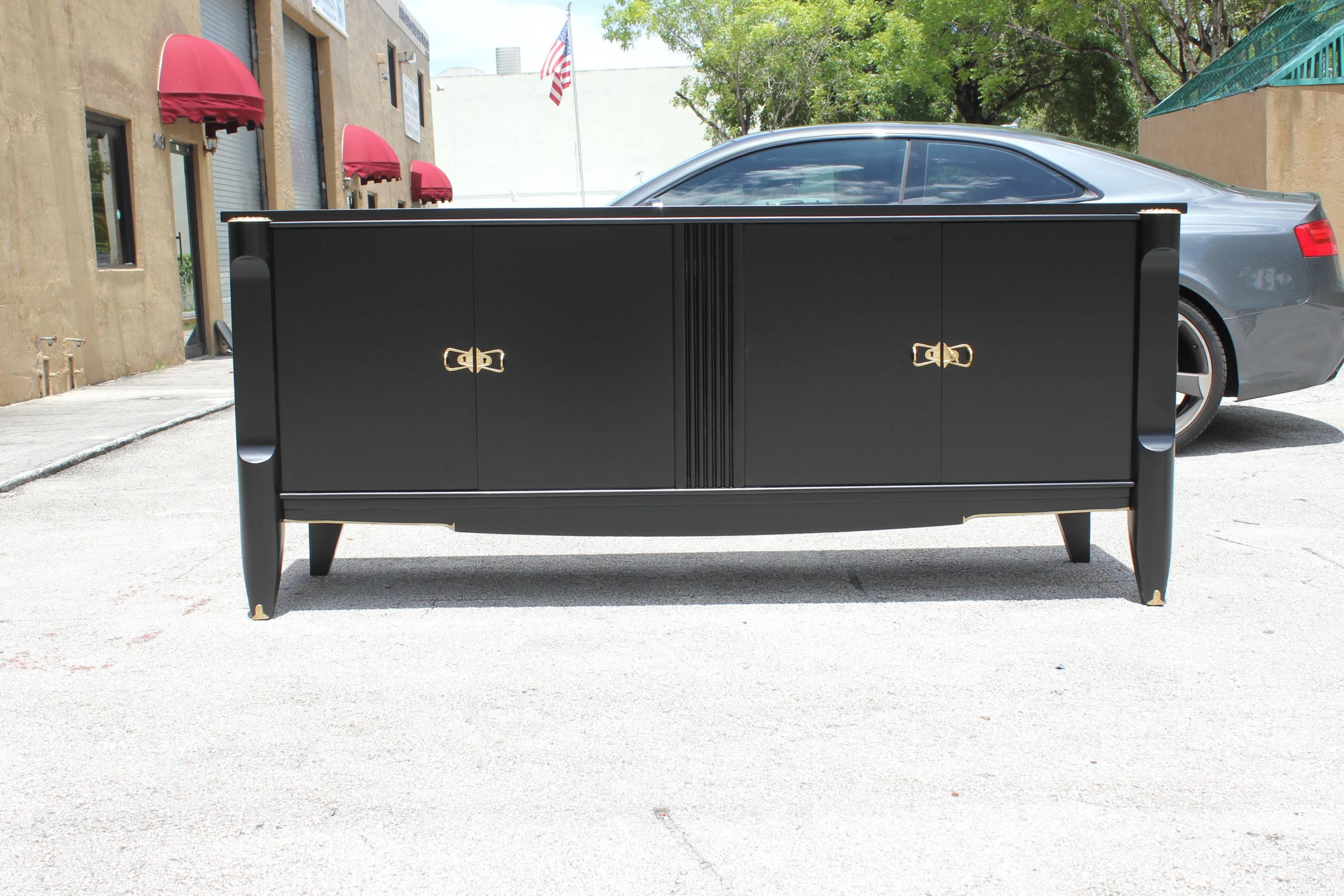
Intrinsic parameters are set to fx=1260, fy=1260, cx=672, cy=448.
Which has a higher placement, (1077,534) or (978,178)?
(978,178)

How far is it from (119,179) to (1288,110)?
13.7 metres

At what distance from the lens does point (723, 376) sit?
4.03 metres

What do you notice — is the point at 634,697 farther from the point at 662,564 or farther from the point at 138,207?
the point at 138,207

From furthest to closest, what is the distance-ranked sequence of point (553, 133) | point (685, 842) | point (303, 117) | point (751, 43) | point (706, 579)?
point (553, 133) < point (751, 43) < point (303, 117) < point (706, 579) < point (685, 842)

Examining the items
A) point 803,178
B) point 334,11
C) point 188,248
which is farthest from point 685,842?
point 334,11

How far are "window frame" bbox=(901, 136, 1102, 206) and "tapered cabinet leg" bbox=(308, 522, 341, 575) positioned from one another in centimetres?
322

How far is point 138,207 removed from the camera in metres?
14.0

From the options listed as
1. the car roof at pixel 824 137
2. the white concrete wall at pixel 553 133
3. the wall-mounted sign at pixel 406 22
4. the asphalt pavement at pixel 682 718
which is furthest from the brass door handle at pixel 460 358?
the white concrete wall at pixel 553 133

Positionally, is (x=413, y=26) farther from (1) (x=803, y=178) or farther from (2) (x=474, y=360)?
(2) (x=474, y=360)

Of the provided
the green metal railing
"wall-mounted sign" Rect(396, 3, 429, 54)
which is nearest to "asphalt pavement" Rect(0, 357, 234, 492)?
the green metal railing

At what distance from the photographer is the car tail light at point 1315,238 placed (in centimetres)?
643

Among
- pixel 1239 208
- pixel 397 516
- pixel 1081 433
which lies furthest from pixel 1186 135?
pixel 397 516

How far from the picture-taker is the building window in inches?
515

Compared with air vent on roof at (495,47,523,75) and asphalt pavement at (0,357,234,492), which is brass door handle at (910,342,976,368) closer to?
asphalt pavement at (0,357,234,492)
